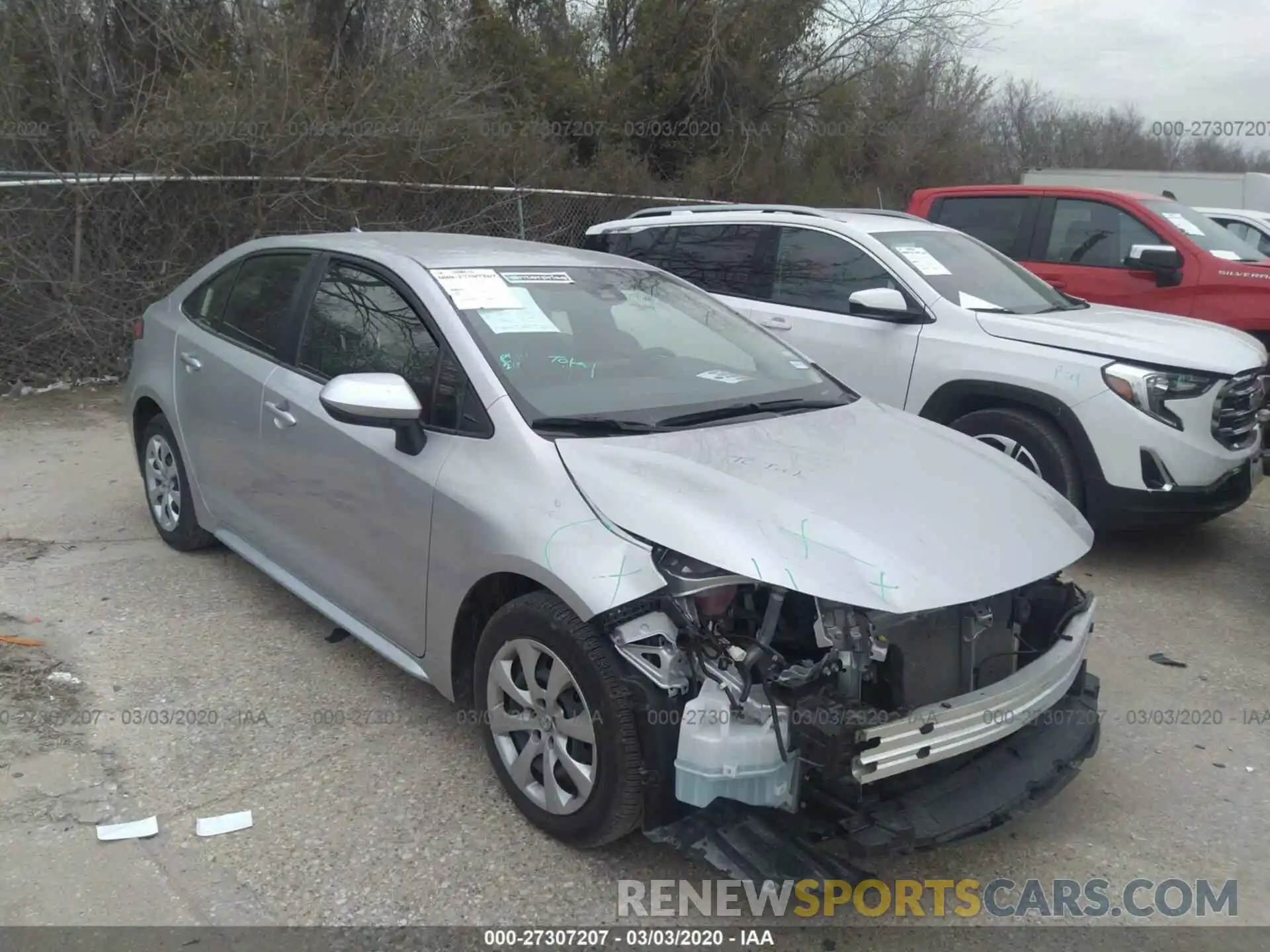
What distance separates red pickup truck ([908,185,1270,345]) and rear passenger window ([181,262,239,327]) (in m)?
6.14

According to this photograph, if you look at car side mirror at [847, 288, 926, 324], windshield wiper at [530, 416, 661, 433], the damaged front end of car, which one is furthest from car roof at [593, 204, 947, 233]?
the damaged front end of car

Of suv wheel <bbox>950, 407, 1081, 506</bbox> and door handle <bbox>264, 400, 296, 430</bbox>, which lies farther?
suv wheel <bbox>950, 407, 1081, 506</bbox>

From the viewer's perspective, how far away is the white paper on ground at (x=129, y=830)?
3.04 metres

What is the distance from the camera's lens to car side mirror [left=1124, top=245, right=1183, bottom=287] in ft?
24.6

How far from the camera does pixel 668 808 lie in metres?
2.73

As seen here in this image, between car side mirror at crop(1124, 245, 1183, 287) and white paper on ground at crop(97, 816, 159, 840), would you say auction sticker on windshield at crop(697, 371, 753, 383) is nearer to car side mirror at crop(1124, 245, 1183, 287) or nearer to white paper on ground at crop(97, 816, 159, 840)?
white paper on ground at crop(97, 816, 159, 840)

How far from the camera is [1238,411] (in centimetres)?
530

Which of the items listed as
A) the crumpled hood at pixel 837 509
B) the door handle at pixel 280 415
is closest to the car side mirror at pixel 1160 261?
the crumpled hood at pixel 837 509

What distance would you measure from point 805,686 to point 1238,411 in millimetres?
3883

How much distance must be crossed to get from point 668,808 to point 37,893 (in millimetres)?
1699

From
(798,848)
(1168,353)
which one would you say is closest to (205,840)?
(798,848)

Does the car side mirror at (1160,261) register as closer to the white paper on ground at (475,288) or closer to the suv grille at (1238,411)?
the suv grille at (1238,411)

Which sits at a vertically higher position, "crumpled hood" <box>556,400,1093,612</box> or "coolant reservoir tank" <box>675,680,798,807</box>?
"crumpled hood" <box>556,400,1093,612</box>

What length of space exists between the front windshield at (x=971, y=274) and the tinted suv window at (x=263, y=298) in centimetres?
342
